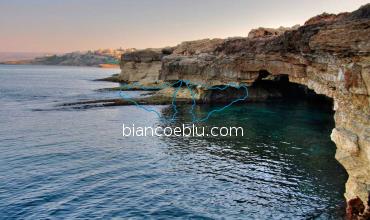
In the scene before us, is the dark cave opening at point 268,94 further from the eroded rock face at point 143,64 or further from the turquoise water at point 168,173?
the eroded rock face at point 143,64

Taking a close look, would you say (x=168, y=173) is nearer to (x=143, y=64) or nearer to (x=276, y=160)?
(x=276, y=160)

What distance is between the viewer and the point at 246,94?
245ft

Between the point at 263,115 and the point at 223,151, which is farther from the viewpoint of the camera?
the point at 263,115

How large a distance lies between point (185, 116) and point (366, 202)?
4071cm

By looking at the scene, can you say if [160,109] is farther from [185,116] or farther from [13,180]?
[13,180]

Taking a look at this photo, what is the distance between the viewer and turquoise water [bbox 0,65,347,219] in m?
23.5

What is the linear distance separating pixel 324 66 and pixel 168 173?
58.5 feet

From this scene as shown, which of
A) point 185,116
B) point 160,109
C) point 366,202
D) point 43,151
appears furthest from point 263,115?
point 366,202

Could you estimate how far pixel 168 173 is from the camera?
30969mm

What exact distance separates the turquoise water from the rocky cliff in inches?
169

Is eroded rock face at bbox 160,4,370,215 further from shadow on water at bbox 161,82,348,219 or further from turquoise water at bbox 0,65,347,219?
turquoise water at bbox 0,65,347,219

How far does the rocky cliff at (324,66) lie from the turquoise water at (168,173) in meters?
4.30

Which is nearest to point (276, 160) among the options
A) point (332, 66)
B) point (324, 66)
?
point (332, 66)

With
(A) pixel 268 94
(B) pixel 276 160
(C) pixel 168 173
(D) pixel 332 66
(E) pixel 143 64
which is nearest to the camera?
(C) pixel 168 173
